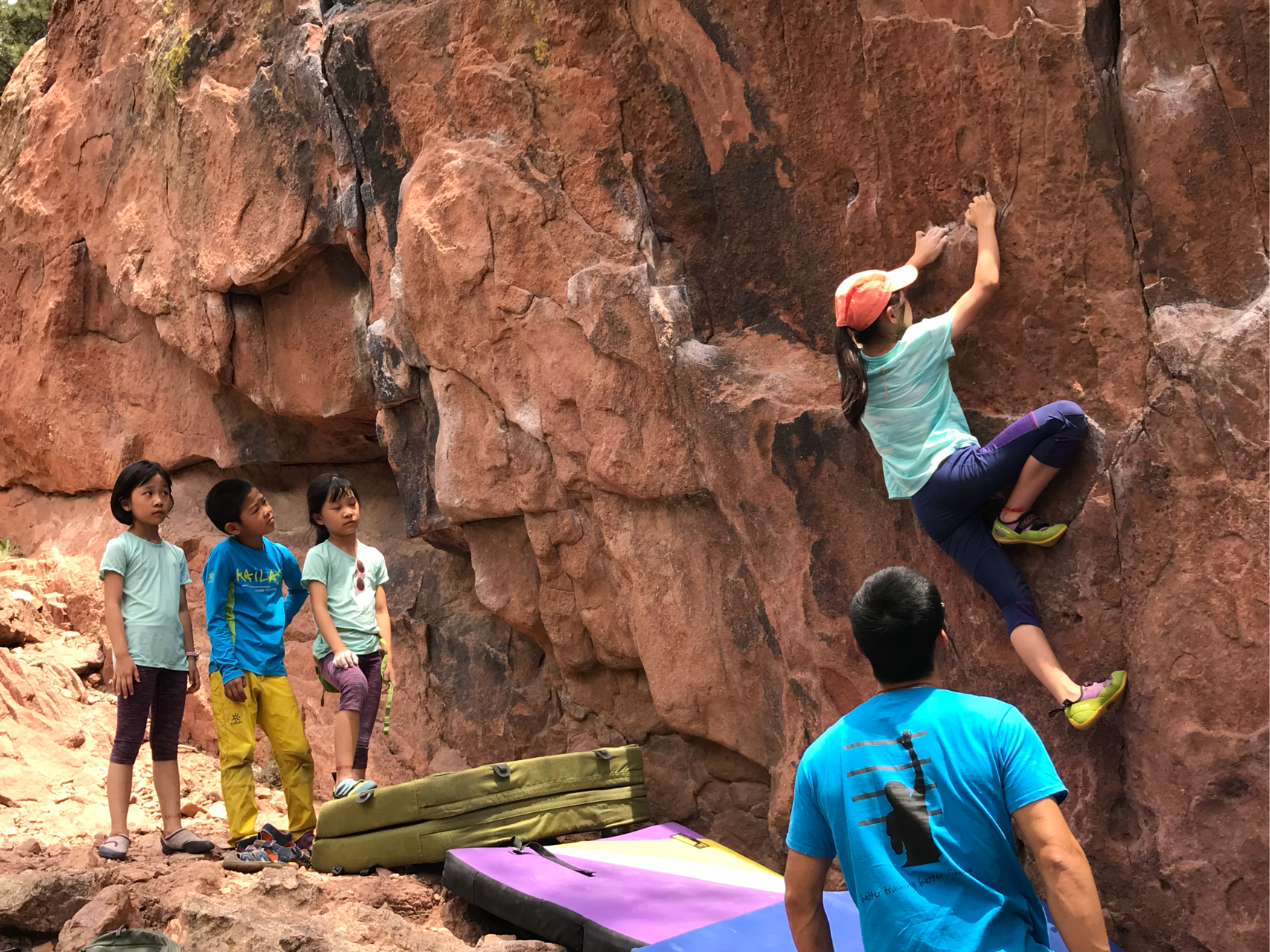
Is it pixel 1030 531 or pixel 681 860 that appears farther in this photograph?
pixel 681 860

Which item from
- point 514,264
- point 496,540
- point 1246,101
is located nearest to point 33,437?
point 496,540

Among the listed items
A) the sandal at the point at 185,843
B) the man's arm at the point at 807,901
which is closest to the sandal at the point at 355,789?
the sandal at the point at 185,843

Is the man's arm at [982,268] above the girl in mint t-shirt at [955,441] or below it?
above

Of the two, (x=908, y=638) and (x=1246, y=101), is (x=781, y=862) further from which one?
(x=1246, y=101)

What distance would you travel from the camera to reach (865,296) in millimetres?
3703

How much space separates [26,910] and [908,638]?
302cm

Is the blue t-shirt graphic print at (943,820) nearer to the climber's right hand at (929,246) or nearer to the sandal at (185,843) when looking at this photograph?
the climber's right hand at (929,246)

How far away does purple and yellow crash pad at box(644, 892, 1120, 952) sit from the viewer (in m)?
3.39

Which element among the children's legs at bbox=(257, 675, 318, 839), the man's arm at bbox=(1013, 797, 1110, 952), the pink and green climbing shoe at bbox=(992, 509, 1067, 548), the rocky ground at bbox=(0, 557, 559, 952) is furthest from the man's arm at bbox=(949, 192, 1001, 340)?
the children's legs at bbox=(257, 675, 318, 839)

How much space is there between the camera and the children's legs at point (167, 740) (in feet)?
15.4

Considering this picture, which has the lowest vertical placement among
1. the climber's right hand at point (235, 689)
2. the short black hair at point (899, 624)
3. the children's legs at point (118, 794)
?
the children's legs at point (118, 794)

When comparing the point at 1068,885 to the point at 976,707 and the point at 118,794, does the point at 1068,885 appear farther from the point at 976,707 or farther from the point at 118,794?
the point at 118,794

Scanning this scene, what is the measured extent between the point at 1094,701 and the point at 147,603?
3419 millimetres

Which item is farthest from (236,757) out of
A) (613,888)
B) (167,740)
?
(613,888)
